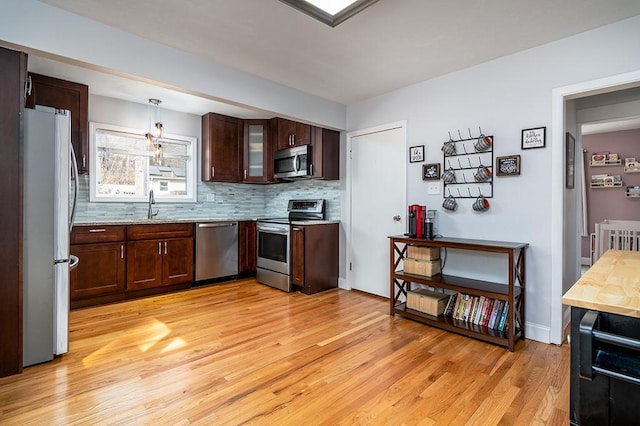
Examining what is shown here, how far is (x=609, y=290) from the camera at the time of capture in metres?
1.00

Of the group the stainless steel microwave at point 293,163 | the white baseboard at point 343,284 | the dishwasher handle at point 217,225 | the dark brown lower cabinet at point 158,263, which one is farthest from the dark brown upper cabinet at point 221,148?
the white baseboard at point 343,284

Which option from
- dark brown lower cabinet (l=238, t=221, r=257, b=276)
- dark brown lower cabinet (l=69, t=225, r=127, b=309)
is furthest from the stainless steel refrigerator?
dark brown lower cabinet (l=238, t=221, r=257, b=276)

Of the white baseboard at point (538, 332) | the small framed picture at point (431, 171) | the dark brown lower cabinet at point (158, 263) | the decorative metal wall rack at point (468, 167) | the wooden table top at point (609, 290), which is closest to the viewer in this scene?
the wooden table top at point (609, 290)

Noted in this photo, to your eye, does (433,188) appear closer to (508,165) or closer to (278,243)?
(508,165)

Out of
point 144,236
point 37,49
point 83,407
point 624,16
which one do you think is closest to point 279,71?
point 37,49

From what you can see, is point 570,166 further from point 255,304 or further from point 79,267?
point 79,267

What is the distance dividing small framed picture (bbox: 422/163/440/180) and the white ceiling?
893mm

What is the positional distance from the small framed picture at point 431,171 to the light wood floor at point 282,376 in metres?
1.44

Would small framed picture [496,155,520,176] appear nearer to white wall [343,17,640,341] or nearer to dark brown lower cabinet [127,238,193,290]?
white wall [343,17,640,341]

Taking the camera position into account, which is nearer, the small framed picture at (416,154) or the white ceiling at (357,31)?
the white ceiling at (357,31)

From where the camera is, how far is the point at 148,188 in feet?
14.1

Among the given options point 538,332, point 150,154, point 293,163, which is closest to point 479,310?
point 538,332

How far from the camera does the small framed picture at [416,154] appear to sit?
3359 mm

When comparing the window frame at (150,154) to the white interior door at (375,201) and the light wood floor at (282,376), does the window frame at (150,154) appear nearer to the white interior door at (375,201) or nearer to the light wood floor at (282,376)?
the light wood floor at (282,376)
